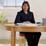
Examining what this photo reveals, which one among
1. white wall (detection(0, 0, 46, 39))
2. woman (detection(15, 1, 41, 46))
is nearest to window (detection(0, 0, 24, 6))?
white wall (detection(0, 0, 46, 39))

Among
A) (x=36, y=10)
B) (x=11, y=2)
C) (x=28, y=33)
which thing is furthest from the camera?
(x=11, y=2)

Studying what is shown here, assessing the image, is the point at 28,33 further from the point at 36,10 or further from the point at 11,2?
the point at 11,2

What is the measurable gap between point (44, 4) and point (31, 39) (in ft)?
6.12

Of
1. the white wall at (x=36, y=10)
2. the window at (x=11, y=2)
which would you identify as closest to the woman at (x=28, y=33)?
the white wall at (x=36, y=10)

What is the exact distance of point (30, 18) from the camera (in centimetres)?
343

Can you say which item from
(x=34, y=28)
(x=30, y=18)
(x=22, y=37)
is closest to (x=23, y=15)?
(x=30, y=18)

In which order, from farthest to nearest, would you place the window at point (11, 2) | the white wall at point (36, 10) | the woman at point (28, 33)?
the window at point (11, 2) < the white wall at point (36, 10) < the woman at point (28, 33)

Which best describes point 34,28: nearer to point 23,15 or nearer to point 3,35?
point 23,15

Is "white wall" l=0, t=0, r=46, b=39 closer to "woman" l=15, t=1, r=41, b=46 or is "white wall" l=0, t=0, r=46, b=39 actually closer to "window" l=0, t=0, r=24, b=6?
"window" l=0, t=0, r=24, b=6

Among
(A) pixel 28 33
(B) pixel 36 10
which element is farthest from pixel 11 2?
(A) pixel 28 33

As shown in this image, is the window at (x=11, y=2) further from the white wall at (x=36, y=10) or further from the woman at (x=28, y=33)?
the woman at (x=28, y=33)

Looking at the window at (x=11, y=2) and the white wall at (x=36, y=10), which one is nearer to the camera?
the white wall at (x=36, y=10)

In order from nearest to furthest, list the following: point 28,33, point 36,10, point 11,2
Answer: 1. point 28,33
2. point 36,10
3. point 11,2

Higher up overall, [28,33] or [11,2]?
[11,2]
